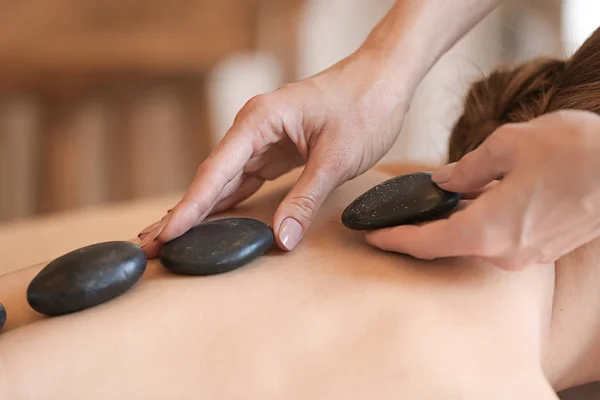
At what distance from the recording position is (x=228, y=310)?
25.0 inches

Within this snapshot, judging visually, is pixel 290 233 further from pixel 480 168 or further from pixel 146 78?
pixel 146 78

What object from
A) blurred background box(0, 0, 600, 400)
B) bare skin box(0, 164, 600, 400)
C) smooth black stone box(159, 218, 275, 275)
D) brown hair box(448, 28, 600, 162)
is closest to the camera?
bare skin box(0, 164, 600, 400)

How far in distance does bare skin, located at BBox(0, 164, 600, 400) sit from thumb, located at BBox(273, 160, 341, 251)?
2 cm

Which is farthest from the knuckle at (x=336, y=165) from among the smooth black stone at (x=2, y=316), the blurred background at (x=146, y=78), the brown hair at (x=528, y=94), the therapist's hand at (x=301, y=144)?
the blurred background at (x=146, y=78)

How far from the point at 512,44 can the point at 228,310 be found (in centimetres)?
216

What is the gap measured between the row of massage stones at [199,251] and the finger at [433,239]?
0.02m

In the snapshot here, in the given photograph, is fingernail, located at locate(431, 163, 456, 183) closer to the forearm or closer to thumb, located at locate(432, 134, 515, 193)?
thumb, located at locate(432, 134, 515, 193)

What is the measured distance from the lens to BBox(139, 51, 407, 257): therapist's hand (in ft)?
2.52

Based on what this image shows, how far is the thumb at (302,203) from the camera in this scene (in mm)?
748

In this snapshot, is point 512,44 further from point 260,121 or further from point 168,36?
point 260,121

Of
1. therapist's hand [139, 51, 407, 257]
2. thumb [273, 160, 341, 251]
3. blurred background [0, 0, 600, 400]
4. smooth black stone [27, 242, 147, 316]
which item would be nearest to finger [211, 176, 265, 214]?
therapist's hand [139, 51, 407, 257]

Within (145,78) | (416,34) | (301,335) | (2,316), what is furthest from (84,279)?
(145,78)

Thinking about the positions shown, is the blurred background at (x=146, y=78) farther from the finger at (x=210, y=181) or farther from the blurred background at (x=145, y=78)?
the finger at (x=210, y=181)

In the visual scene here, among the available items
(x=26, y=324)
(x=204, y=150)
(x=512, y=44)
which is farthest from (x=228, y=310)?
(x=512, y=44)
